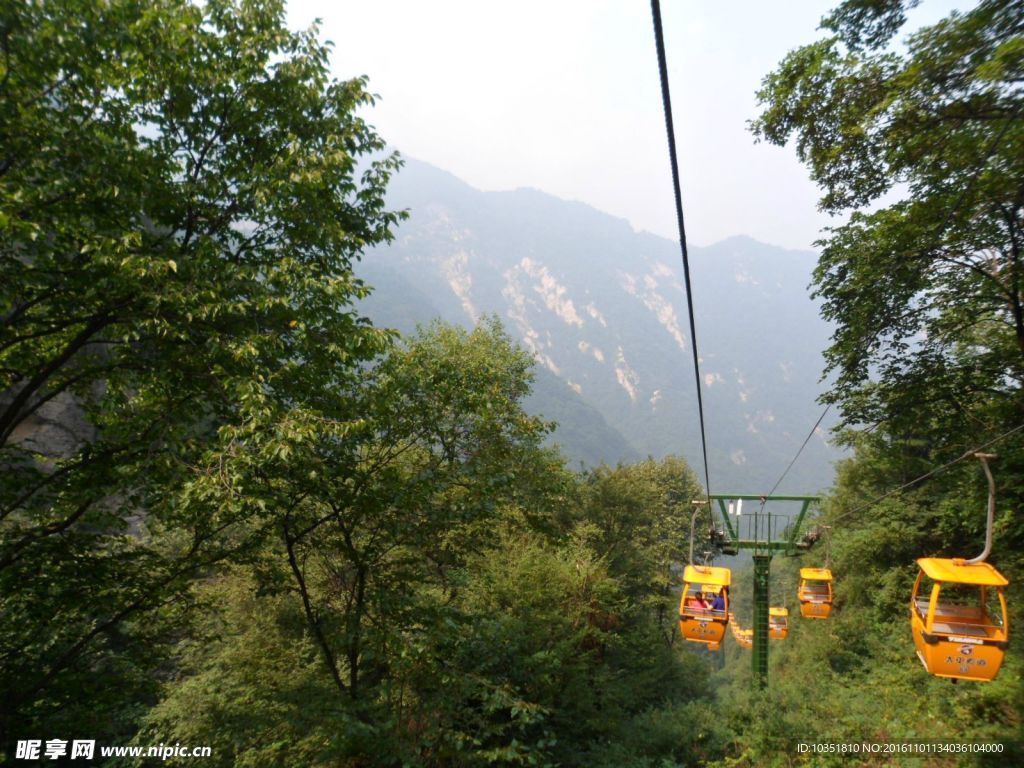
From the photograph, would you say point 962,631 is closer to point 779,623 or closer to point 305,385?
point 305,385

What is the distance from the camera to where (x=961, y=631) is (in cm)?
760

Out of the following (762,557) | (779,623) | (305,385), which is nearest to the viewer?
(305,385)

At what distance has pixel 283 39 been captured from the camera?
6.16m

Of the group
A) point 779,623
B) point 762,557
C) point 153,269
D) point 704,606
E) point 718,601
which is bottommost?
point 779,623

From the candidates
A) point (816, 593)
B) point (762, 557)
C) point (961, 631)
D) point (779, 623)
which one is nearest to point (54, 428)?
point (762, 557)

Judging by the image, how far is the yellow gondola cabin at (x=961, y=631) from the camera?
23.3ft

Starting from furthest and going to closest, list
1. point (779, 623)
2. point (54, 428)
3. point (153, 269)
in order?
point (779, 623)
point (54, 428)
point (153, 269)

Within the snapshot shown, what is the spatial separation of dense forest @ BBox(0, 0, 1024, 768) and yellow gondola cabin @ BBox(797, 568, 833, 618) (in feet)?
18.2

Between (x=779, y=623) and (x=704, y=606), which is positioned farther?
(x=779, y=623)

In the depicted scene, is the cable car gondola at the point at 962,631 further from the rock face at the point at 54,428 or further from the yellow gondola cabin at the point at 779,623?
the rock face at the point at 54,428

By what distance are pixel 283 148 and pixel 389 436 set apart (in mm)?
3878

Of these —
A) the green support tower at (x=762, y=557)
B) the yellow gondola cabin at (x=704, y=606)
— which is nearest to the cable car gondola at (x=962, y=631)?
the yellow gondola cabin at (x=704, y=606)

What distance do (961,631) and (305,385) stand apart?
958 centimetres

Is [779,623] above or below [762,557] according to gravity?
below
